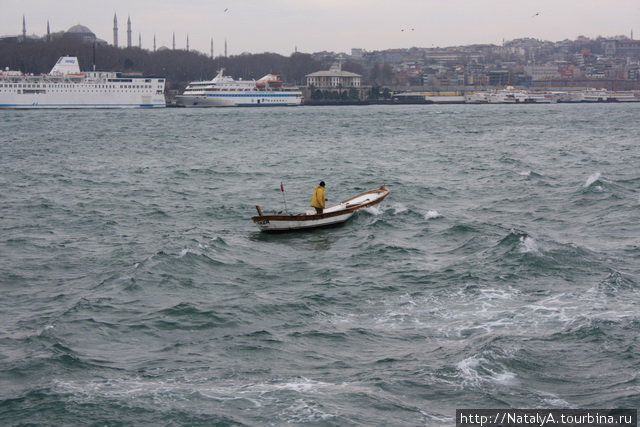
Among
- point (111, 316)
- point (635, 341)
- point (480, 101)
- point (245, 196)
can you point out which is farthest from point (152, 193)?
point (480, 101)

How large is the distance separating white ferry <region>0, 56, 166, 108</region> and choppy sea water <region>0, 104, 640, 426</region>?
101629 mm

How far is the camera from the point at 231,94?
152m

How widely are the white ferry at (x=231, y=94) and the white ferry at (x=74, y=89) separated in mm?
11906

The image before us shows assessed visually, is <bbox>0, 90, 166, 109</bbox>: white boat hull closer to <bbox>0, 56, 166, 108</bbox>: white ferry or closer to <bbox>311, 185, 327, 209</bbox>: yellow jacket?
<bbox>0, 56, 166, 108</bbox>: white ferry

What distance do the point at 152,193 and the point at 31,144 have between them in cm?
2992

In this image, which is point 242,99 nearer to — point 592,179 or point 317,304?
point 592,179

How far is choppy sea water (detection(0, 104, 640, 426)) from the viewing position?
431 inches

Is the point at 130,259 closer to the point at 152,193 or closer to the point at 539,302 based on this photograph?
the point at 539,302

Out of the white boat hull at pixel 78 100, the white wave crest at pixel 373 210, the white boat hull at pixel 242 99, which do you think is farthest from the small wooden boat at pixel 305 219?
the white boat hull at pixel 242 99

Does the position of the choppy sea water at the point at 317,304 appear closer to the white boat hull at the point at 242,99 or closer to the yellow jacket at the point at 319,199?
the yellow jacket at the point at 319,199

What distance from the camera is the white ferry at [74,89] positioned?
126 metres

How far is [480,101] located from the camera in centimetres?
18950

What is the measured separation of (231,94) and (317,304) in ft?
459

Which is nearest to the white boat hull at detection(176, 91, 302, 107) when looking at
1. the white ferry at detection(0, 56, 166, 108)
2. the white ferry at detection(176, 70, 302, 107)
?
the white ferry at detection(176, 70, 302, 107)
